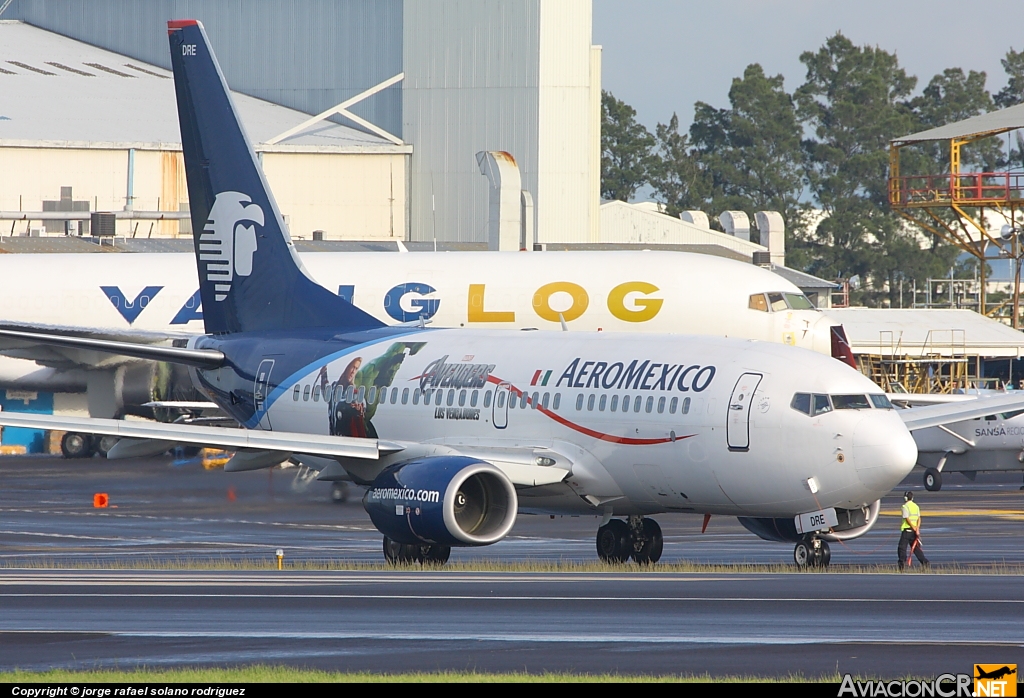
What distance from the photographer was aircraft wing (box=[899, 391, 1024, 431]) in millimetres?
25422

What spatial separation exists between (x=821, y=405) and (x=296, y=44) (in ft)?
203

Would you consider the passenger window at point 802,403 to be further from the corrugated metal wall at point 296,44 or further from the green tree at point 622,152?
the green tree at point 622,152

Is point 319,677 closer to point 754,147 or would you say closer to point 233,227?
point 233,227

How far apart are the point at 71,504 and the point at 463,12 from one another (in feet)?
141

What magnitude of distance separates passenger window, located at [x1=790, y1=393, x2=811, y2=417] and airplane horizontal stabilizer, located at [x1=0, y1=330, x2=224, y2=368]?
10.4 m

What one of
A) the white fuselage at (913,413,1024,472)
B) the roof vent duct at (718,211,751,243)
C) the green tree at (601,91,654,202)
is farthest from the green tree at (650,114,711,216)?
the white fuselage at (913,413,1024,472)

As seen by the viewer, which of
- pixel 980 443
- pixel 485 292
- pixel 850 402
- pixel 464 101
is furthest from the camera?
pixel 464 101

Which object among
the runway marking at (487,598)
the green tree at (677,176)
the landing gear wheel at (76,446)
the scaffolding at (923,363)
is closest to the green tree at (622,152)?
the green tree at (677,176)

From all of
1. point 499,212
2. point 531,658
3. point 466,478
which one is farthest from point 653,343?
point 499,212

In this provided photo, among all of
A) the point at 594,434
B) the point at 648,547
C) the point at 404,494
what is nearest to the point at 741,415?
the point at 594,434

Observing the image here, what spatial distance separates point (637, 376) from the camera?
24.3 metres

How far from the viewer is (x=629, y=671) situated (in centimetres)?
1352

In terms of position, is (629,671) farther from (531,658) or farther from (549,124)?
(549,124)

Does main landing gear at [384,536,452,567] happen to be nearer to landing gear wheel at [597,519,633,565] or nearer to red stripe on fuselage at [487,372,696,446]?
landing gear wheel at [597,519,633,565]
